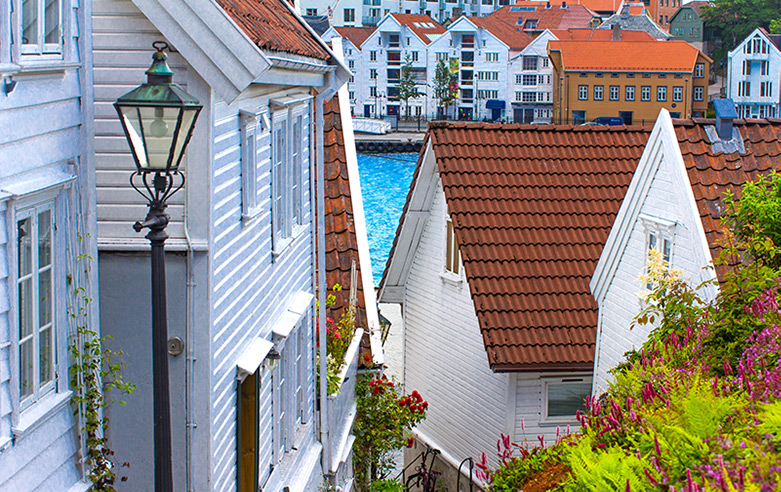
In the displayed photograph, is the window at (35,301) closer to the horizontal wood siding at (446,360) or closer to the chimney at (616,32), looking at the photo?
the horizontal wood siding at (446,360)

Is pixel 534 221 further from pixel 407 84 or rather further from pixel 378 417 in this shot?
pixel 407 84

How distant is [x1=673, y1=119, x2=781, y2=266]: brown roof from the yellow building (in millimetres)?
96222

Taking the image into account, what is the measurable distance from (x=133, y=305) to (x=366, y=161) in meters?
104

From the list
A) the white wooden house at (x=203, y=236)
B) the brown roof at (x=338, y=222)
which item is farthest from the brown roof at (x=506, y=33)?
the white wooden house at (x=203, y=236)

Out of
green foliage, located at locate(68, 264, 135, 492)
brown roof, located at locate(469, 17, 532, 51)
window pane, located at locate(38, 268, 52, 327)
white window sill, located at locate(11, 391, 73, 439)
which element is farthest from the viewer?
brown roof, located at locate(469, 17, 532, 51)

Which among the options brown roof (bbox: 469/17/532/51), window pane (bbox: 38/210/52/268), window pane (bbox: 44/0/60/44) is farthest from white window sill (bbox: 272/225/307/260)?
brown roof (bbox: 469/17/532/51)

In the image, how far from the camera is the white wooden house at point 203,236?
5.79 metres

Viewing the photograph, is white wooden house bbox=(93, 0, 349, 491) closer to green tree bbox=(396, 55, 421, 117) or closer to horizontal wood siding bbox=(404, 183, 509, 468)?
horizontal wood siding bbox=(404, 183, 509, 468)

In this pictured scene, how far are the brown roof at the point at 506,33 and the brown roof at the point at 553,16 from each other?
16231 millimetres

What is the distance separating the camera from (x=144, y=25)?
Answer: 588cm

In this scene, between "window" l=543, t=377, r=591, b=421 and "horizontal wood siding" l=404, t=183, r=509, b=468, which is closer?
"window" l=543, t=377, r=591, b=421

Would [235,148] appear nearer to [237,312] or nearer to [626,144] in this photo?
[237,312]

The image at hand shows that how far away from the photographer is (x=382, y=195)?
90.9 m

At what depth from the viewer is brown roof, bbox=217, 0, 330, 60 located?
21.4 feet
